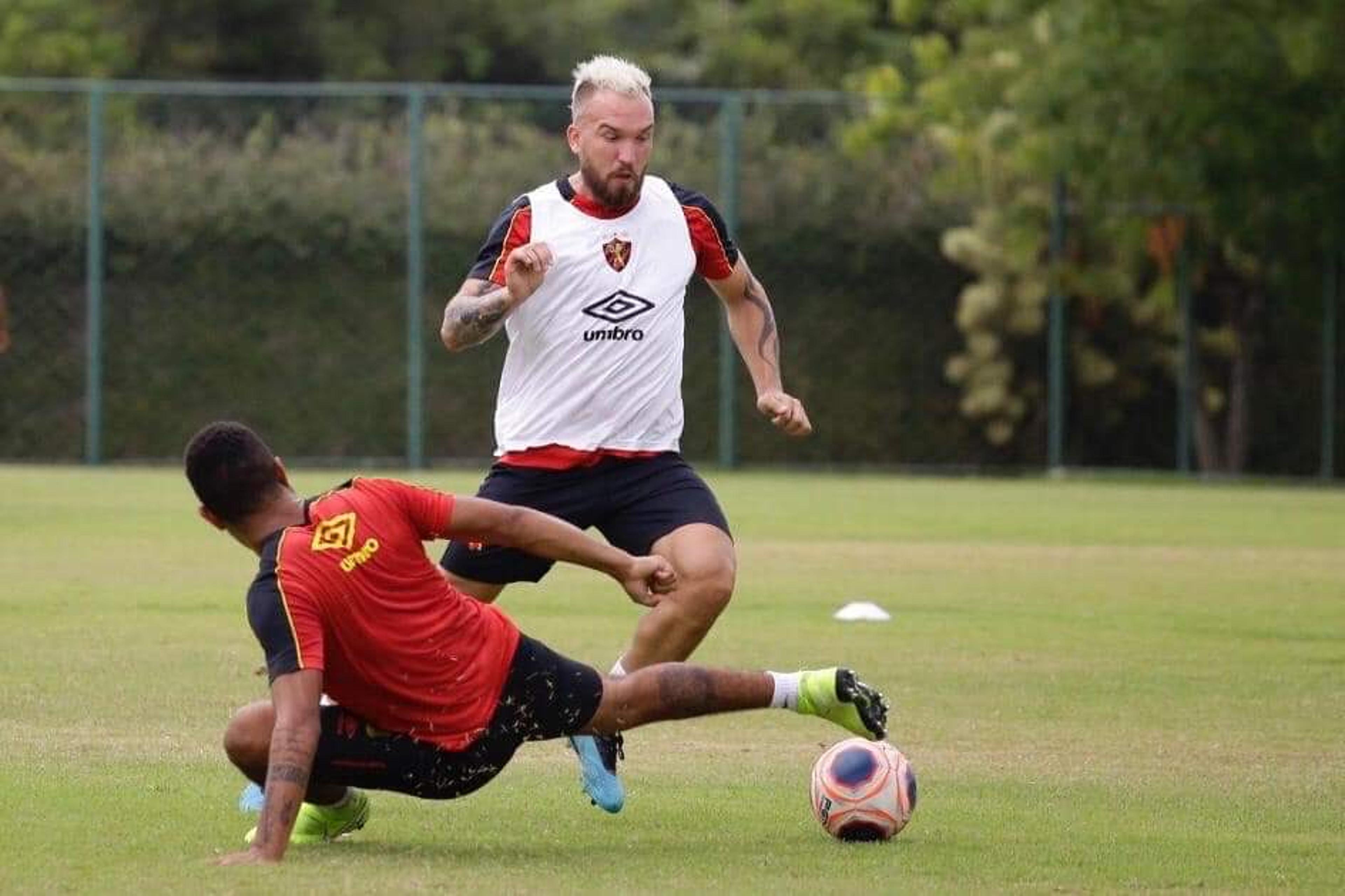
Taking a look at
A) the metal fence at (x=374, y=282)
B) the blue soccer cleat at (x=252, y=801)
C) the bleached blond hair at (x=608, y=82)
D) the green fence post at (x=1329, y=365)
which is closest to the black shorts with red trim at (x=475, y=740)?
the blue soccer cleat at (x=252, y=801)

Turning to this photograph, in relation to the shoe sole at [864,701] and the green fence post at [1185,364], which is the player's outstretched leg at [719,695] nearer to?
the shoe sole at [864,701]

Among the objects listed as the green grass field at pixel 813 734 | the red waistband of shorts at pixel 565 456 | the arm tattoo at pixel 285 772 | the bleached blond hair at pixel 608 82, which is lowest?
the green grass field at pixel 813 734

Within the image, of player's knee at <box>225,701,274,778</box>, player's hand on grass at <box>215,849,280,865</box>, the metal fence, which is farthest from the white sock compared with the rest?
the metal fence

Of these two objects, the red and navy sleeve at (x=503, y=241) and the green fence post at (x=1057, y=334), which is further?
the green fence post at (x=1057, y=334)

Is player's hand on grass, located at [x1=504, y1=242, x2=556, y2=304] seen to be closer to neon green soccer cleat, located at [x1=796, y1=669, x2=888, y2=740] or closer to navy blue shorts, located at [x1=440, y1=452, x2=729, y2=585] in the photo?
navy blue shorts, located at [x1=440, y1=452, x2=729, y2=585]

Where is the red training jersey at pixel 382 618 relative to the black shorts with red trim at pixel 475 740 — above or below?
above

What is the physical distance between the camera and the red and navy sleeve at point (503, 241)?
8344 mm

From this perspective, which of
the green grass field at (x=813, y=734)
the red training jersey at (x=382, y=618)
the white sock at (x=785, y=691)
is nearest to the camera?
the red training jersey at (x=382, y=618)

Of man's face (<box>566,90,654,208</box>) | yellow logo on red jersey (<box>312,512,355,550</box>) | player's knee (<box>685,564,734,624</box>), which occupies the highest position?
man's face (<box>566,90,654,208</box>)

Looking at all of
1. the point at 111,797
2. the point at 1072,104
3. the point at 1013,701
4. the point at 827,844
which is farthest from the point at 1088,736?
the point at 1072,104

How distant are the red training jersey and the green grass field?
1.36 feet

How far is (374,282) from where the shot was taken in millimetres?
29266

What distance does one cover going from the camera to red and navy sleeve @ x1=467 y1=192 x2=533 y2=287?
834cm

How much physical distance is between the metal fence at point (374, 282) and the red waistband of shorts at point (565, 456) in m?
20.5
